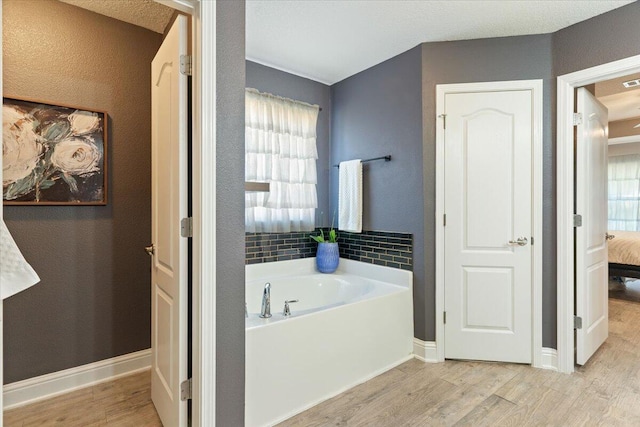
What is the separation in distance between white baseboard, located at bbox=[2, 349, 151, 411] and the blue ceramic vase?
156 cm

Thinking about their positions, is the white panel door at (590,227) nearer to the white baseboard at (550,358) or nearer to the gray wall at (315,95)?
the white baseboard at (550,358)

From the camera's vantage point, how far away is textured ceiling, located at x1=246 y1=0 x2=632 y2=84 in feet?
7.35

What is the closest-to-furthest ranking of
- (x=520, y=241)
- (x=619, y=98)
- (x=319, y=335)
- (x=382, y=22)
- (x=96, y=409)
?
1. (x=96, y=409)
2. (x=319, y=335)
3. (x=382, y=22)
4. (x=520, y=241)
5. (x=619, y=98)

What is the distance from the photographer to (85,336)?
2326 millimetres

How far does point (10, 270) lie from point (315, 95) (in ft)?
9.48

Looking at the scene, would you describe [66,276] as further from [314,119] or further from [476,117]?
[476,117]

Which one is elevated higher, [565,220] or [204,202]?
[204,202]

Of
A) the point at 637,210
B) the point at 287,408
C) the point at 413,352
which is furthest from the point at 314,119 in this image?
the point at 637,210

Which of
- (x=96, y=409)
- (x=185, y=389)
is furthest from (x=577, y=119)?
(x=96, y=409)

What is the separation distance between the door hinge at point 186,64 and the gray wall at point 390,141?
5.91 ft

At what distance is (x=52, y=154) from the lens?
86.3 inches

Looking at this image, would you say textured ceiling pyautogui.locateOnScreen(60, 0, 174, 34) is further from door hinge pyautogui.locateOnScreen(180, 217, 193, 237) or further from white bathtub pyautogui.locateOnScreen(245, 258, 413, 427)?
white bathtub pyautogui.locateOnScreen(245, 258, 413, 427)

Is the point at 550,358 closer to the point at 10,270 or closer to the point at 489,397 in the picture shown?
the point at 489,397

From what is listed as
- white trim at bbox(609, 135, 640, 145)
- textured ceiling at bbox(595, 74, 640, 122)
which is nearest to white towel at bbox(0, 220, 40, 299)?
textured ceiling at bbox(595, 74, 640, 122)
